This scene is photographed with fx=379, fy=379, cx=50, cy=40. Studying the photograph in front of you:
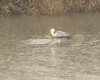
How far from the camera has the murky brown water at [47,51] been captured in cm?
959

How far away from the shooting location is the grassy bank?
19656mm

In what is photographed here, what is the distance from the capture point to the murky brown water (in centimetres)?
959

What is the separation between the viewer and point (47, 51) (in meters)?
12.1

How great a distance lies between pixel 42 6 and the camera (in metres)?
19.8

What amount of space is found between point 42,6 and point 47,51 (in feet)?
26.0

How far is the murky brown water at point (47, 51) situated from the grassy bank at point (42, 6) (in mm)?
1307

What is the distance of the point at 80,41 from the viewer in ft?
44.2

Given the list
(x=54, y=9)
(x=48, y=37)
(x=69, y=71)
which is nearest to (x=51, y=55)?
(x=69, y=71)

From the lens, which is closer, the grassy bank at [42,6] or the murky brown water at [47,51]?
the murky brown water at [47,51]

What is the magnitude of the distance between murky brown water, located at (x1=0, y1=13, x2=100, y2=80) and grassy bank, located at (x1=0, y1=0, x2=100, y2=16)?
1307 millimetres

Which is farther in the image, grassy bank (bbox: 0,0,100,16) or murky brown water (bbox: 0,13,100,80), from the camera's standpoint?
grassy bank (bbox: 0,0,100,16)

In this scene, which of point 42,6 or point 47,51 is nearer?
point 47,51

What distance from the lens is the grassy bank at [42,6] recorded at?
19.7m

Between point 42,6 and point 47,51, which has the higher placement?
point 42,6
